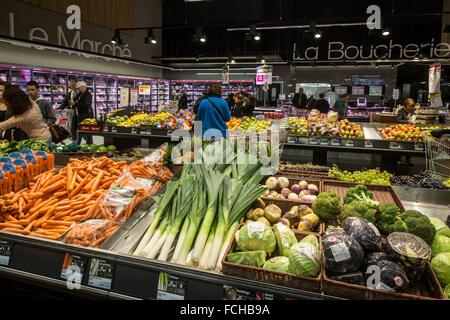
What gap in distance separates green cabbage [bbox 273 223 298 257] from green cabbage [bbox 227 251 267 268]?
115 mm

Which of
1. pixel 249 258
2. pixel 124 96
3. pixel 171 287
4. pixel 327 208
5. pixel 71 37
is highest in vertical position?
pixel 71 37

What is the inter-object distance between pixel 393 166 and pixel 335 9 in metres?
8.66

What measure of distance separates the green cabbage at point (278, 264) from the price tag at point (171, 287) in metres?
0.32

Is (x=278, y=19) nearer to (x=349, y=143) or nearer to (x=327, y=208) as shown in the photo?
(x=349, y=143)

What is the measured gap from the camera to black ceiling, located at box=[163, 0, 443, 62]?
11.5 metres

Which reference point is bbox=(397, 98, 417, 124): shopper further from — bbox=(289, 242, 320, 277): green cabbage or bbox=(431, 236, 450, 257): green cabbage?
bbox=(289, 242, 320, 277): green cabbage

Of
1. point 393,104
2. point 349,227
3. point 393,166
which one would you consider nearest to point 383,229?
point 349,227

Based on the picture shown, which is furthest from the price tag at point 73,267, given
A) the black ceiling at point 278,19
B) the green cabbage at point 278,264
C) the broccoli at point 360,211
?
the black ceiling at point 278,19

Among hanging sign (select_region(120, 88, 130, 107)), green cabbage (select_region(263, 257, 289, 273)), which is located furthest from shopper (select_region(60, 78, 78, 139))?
green cabbage (select_region(263, 257, 289, 273))

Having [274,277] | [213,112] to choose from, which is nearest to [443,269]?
[274,277]

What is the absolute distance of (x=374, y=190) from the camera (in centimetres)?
226

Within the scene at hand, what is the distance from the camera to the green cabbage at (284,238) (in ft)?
4.70

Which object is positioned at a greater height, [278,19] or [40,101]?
[278,19]

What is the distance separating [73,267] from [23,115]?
3.21m
